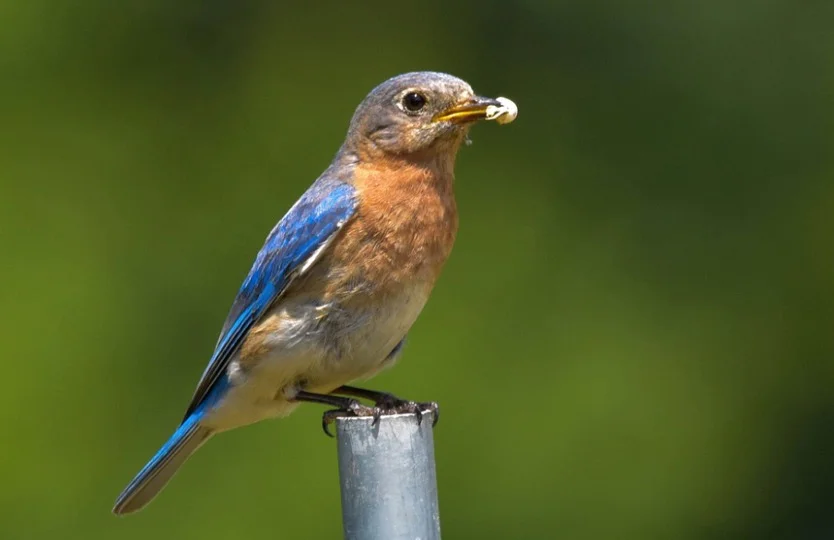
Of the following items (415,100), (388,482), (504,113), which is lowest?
(388,482)

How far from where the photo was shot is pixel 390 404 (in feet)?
17.2

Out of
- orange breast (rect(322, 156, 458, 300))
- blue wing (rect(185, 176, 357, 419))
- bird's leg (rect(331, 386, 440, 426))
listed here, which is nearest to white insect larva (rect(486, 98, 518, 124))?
orange breast (rect(322, 156, 458, 300))

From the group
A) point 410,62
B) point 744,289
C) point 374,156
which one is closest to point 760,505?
point 744,289

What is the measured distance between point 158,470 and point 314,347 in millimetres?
826

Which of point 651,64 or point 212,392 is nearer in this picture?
point 212,392

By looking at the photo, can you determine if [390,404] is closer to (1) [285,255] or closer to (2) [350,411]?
(2) [350,411]

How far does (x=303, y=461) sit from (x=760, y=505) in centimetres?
234

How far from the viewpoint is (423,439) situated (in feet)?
13.7

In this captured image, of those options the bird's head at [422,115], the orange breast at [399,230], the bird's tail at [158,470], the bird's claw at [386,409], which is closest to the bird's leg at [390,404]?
the bird's claw at [386,409]

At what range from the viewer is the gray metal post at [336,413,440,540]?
159 inches

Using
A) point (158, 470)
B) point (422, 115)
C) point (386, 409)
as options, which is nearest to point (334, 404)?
point (386, 409)

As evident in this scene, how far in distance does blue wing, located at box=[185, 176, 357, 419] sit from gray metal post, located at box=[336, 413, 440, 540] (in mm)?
1237

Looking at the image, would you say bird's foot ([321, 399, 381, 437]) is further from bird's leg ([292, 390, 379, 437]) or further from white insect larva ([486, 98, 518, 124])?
white insect larva ([486, 98, 518, 124])

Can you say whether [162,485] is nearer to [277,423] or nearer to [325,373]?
[325,373]
